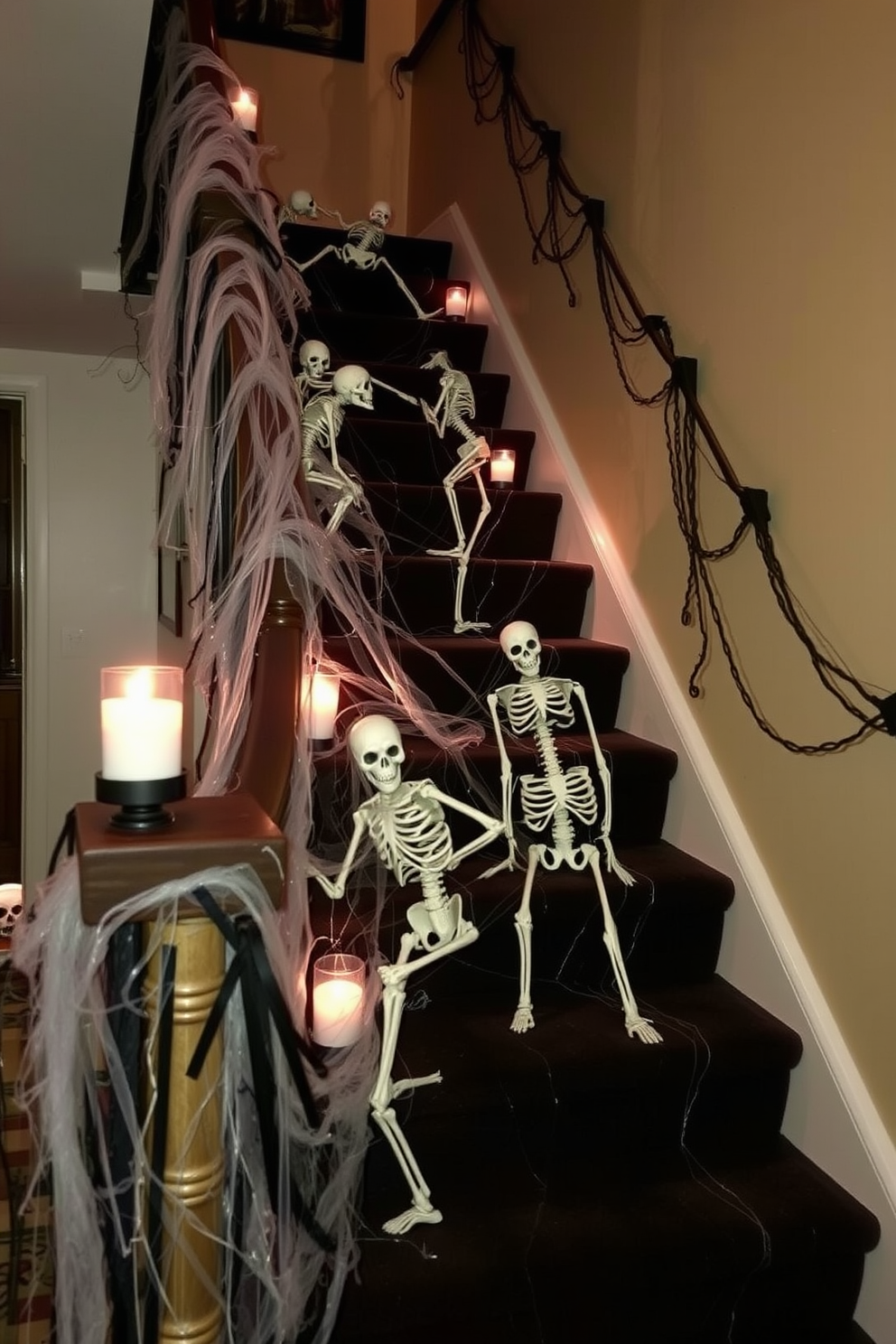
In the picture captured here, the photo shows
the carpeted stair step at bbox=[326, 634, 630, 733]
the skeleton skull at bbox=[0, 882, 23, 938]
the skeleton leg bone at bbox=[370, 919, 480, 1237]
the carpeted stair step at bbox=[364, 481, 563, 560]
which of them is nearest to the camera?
the skeleton leg bone at bbox=[370, 919, 480, 1237]

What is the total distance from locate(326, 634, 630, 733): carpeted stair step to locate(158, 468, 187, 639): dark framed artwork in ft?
3.10

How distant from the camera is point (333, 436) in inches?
96.9

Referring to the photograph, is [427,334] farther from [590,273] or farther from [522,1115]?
[522,1115]

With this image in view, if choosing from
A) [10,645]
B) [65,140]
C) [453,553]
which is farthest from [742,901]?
[10,645]

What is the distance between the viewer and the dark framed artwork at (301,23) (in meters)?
4.79

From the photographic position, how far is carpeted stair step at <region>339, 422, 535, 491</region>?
3027 millimetres

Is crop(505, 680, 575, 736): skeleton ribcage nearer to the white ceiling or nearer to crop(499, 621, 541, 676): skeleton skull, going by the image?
crop(499, 621, 541, 676): skeleton skull

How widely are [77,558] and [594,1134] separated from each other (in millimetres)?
3135

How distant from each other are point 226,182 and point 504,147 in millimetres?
2134

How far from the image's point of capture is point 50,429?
4.02m

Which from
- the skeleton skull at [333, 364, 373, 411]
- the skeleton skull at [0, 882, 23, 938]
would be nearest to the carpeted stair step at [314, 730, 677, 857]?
the skeleton skull at [333, 364, 373, 411]

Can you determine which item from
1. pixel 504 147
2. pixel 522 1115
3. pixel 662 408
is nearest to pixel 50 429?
pixel 504 147

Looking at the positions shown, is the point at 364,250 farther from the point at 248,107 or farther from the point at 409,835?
the point at 409,835

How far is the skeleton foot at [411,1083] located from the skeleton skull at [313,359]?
5.88 ft
